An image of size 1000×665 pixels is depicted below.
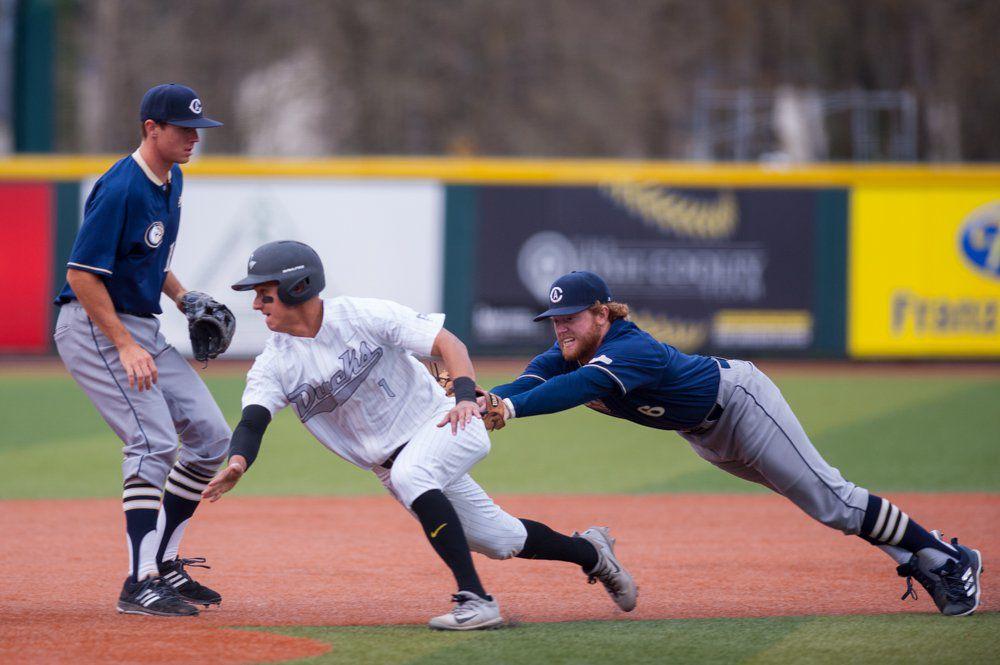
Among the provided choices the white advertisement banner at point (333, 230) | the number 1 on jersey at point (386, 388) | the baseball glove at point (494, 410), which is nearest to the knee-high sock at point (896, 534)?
the baseball glove at point (494, 410)

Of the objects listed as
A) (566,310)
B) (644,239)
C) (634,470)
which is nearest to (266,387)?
(566,310)

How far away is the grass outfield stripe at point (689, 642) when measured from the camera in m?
4.21

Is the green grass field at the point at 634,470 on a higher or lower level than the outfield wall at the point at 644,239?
lower

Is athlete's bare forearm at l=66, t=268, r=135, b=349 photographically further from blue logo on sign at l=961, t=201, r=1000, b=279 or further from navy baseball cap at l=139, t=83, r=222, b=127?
blue logo on sign at l=961, t=201, r=1000, b=279

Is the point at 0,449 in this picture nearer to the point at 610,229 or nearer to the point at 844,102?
the point at 610,229

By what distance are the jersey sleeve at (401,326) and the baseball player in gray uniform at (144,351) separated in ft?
2.76

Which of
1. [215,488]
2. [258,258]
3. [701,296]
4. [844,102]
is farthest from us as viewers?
[844,102]

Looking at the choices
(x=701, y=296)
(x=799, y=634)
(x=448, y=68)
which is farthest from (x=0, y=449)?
(x=448, y=68)

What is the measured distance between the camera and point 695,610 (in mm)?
5051

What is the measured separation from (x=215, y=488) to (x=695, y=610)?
198 centimetres

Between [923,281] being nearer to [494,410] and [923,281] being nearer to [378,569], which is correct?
[378,569]

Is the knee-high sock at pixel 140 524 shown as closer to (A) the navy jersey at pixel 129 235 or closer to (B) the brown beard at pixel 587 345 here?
(A) the navy jersey at pixel 129 235

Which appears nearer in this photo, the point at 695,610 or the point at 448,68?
the point at 695,610

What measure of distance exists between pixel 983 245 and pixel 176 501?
40.7 feet
